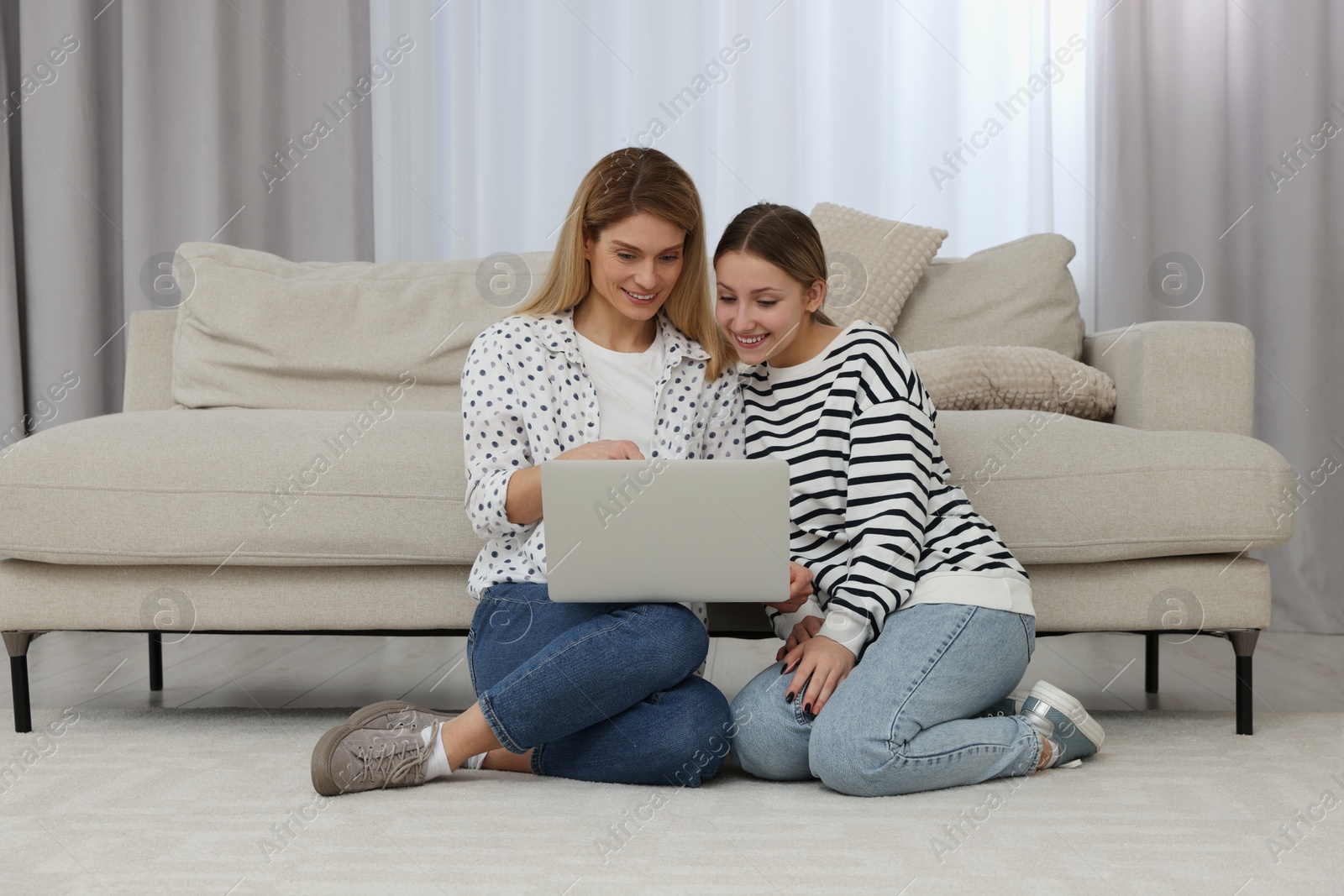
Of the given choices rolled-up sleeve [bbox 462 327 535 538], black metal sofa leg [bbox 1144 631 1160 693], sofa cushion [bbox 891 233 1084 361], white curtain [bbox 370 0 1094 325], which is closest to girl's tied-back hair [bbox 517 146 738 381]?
rolled-up sleeve [bbox 462 327 535 538]

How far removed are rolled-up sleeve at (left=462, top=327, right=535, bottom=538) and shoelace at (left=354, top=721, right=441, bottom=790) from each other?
0.25m

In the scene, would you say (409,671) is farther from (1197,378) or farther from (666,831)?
(1197,378)

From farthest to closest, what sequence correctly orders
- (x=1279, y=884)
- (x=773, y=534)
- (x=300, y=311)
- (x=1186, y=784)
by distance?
(x=300, y=311), (x=1186, y=784), (x=773, y=534), (x=1279, y=884)

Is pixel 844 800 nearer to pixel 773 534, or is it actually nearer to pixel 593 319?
pixel 773 534

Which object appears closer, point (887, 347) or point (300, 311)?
point (887, 347)

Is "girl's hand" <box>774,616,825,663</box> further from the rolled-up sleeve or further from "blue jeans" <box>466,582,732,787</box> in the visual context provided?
the rolled-up sleeve

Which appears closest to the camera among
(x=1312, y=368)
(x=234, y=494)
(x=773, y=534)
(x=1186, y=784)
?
(x=773, y=534)

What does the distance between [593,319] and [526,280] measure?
2.43 ft

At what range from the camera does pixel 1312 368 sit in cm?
259

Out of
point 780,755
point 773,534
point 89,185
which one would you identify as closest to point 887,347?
point 773,534

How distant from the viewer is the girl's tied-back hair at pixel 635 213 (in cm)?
134

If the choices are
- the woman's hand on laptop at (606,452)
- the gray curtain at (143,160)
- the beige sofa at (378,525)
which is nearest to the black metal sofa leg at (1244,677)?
the beige sofa at (378,525)

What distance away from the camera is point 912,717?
4.06 feet

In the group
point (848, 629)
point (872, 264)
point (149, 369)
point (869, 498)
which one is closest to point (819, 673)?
point (848, 629)
